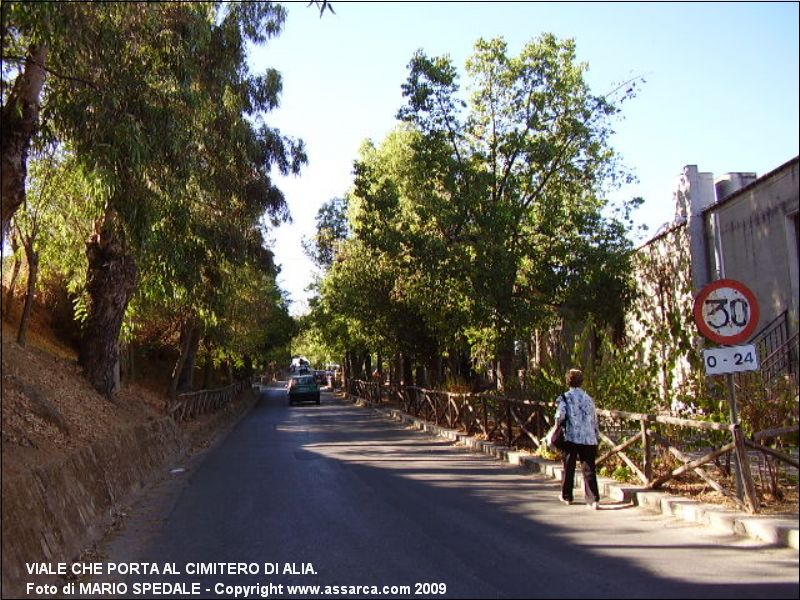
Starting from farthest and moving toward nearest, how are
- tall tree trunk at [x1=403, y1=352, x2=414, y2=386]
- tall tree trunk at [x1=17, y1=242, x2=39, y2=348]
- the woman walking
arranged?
tall tree trunk at [x1=403, y1=352, x2=414, y2=386] < tall tree trunk at [x1=17, y1=242, x2=39, y2=348] < the woman walking

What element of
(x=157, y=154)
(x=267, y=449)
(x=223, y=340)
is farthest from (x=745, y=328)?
(x=223, y=340)

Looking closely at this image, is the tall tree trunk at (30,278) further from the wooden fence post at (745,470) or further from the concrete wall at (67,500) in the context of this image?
the wooden fence post at (745,470)

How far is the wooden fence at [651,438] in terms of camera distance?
7.79 m

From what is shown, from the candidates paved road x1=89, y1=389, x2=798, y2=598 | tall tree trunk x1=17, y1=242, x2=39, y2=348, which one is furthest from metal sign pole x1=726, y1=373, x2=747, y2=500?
tall tree trunk x1=17, y1=242, x2=39, y2=348

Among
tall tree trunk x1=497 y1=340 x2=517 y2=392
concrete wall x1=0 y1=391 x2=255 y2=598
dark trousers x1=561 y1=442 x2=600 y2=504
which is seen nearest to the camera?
concrete wall x1=0 y1=391 x2=255 y2=598

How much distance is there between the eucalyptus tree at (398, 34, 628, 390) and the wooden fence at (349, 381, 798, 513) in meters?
2.09

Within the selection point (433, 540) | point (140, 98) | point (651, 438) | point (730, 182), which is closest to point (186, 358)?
point (140, 98)

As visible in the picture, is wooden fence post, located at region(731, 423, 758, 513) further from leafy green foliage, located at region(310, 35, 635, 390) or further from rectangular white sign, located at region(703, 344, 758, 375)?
leafy green foliage, located at region(310, 35, 635, 390)

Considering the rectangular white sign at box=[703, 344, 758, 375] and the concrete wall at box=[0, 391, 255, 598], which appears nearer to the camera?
the concrete wall at box=[0, 391, 255, 598]

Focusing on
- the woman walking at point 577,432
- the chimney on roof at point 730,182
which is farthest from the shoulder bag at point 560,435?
the chimney on roof at point 730,182

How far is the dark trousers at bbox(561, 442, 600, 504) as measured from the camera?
8922mm

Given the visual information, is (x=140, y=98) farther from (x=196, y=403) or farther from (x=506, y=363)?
(x=196, y=403)

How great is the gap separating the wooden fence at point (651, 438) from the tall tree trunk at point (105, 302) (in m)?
8.20

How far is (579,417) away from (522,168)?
373 inches
